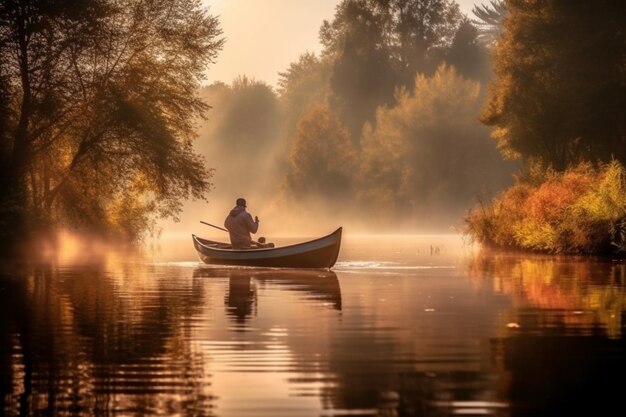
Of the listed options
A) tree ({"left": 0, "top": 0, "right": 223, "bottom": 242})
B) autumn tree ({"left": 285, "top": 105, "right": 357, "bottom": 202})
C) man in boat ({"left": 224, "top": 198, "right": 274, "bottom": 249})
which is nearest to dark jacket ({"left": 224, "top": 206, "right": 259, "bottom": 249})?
man in boat ({"left": 224, "top": 198, "right": 274, "bottom": 249})

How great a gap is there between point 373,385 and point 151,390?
2.06 m

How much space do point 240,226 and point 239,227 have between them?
43mm

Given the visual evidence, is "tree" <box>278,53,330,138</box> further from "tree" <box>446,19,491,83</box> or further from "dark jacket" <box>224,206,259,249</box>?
"dark jacket" <box>224,206,259,249</box>

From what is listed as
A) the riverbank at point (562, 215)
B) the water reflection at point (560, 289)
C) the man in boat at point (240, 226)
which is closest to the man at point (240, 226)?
the man in boat at point (240, 226)

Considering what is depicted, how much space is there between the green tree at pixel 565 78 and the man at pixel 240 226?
57.3ft

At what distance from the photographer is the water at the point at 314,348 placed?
10.2 metres

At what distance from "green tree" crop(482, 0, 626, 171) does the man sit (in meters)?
17.5

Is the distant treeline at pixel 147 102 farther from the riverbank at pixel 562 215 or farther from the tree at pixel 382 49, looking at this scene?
the tree at pixel 382 49

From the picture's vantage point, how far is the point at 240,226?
3634cm

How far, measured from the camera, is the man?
3597cm

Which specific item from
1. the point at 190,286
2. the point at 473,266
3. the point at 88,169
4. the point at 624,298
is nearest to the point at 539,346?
the point at 624,298

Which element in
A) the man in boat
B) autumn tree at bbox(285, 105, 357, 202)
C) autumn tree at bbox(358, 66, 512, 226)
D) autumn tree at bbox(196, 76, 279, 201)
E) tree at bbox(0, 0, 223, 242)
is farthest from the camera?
autumn tree at bbox(196, 76, 279, 201)

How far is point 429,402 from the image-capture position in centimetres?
1011

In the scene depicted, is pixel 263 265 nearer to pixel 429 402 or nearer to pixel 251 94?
pixel 429 402
